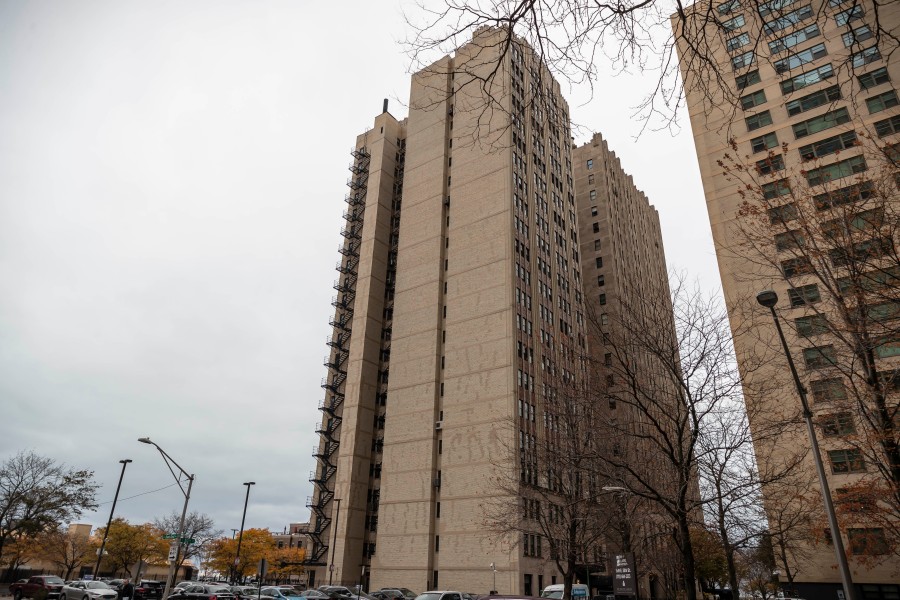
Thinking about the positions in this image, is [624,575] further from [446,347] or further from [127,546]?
[127,546]

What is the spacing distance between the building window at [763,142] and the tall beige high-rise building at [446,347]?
1910 cm

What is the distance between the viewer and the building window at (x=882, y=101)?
150 feet

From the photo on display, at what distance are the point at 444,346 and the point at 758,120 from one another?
3933cm

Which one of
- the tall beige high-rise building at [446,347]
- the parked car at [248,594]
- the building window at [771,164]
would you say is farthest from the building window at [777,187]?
the parked car at [248,594]

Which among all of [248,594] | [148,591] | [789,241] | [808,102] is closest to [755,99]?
[808,102]

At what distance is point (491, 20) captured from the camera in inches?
245

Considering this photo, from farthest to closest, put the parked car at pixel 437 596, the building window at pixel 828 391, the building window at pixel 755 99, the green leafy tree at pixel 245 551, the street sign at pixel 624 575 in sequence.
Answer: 1. the green leafy tree at pixel 245 551
2. the building window at pixel 755 99
3. the parked car at pixel 437 596
4. the building window at pixel 828 391
5. the street sign at pixel 624 575

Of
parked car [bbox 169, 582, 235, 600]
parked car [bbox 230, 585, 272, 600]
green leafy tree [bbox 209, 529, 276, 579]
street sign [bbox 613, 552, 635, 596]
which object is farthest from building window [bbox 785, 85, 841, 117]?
green leafy tree [bbox 209, 529, 276, 579]

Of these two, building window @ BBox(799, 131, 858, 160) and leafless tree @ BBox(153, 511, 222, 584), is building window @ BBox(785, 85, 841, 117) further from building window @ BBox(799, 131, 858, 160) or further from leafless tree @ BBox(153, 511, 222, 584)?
leafless tree @ BBox(153, 511, 222, 584)

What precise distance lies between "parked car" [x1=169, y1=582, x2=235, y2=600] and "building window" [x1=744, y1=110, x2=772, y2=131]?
55.6 meters

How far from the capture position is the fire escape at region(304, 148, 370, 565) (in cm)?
7325

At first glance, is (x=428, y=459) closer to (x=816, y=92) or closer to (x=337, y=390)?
(x=337, y=390)

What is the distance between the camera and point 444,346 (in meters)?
67.7

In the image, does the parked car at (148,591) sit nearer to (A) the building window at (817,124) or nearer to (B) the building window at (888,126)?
(A) the building window at (817,124)
